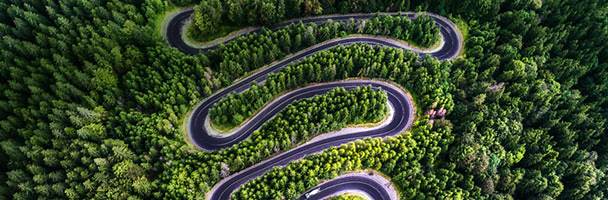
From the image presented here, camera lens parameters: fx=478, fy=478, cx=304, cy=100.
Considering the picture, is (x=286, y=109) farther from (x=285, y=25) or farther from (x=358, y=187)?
(x=285, y=25)

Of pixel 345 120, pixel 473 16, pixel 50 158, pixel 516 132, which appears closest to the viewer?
pixel 50 158

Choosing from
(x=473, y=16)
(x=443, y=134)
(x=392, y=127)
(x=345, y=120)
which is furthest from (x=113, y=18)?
(x=473, y=16)

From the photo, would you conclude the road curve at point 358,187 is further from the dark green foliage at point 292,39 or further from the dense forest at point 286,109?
the dark green foliage at point 292,39

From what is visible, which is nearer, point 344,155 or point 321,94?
point 344,155

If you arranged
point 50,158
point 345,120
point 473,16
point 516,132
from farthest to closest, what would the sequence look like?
point 473,16 < point 516,132 < point 345,120 < point 50,158

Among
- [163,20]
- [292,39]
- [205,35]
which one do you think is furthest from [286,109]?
[163,20]

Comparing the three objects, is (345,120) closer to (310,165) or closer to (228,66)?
(310,165)
